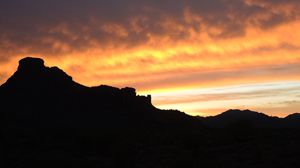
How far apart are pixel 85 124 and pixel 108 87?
2790 centimetres

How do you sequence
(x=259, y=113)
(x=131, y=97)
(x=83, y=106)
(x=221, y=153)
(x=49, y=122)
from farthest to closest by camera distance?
(x=259, y=113)
(x=131, y=97)
(x=83, y=106)
(x=49, y=122)
(x=221, y=153)

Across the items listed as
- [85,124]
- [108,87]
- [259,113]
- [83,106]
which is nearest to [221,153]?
[85,124]

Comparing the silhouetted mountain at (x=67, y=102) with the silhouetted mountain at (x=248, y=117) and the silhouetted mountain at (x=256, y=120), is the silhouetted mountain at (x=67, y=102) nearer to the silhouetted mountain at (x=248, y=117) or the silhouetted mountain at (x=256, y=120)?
the silhouetted mountain at (x=248, y=117)

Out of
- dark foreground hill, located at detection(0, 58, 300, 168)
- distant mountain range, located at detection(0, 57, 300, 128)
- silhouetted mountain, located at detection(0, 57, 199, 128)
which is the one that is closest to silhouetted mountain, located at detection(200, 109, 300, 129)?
distant mountain range, located at detection(0, 57, 300, 128)

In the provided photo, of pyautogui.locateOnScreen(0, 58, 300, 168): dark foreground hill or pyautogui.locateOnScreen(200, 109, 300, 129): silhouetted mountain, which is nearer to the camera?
Result: pyautogui.locateOnScreen(0, 58, 300, 168): dark foreground hill

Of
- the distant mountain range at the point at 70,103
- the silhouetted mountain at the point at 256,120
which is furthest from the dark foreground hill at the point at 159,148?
the distant mountain range at the point at 70,103

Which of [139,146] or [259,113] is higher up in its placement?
[259,113]

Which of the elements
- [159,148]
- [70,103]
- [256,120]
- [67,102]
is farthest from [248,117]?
[159,148]

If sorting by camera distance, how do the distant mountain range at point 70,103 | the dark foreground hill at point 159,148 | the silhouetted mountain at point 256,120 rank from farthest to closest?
the distant mountain range at point 70,103 → the silhouetted mountain at point 256,120 → the dark foreground hill at point 159,148

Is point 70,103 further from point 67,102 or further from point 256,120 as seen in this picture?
point 256,120

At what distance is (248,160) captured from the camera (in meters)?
25.1

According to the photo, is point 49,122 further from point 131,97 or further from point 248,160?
point 248,160

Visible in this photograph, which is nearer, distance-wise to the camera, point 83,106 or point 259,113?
point 83,106

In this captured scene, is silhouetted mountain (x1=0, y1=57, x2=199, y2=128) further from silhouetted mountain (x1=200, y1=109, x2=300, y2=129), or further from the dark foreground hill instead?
the dark foreground hill
